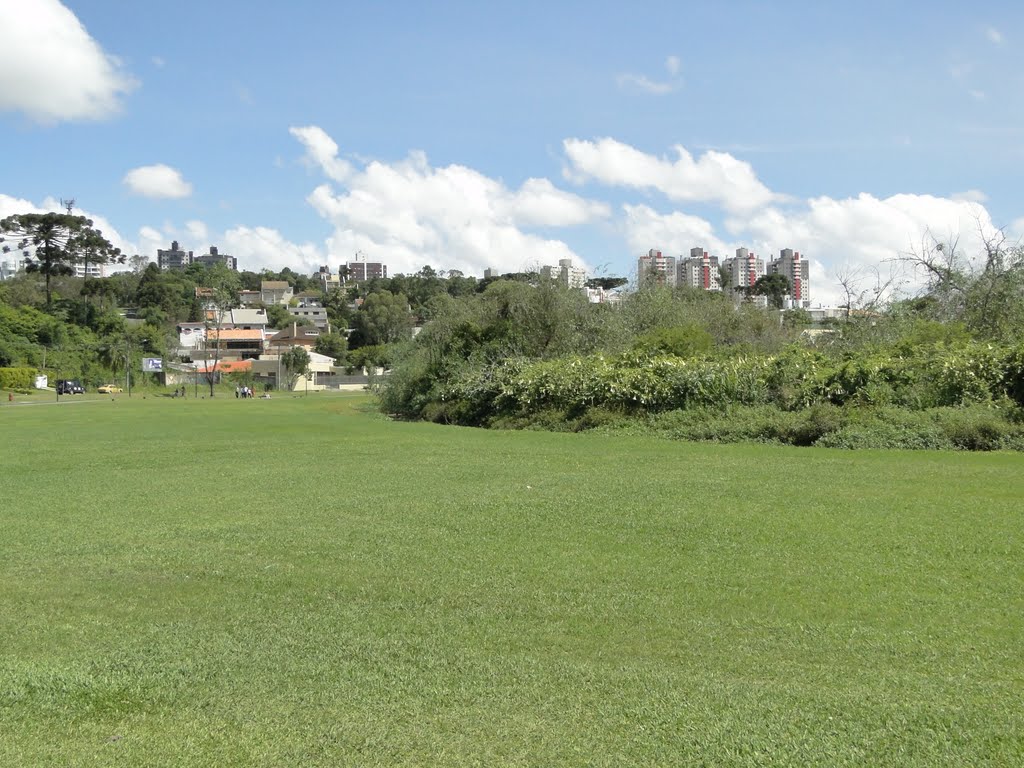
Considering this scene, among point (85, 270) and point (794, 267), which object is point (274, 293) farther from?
point (794, 267)

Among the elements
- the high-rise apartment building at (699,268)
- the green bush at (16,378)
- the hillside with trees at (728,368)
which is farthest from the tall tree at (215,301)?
the hillside with trees at (728,368)

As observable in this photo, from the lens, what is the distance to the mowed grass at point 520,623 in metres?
4.69

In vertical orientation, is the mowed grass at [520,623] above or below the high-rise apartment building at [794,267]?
below

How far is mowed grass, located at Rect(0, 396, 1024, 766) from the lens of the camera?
15.4 feet

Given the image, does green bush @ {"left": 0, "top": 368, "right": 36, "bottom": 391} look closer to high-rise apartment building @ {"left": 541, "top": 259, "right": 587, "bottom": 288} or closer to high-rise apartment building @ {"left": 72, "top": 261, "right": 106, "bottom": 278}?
high-rise apartment building @ {"left": 72, "top": 261, "right": 106, "bottom": 278}

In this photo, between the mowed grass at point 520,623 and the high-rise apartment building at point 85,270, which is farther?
the high-rise apartment building at point 85,270

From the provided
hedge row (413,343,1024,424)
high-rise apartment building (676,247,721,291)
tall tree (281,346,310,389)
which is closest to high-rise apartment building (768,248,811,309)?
high-rise apartment building (676,247,721,291)

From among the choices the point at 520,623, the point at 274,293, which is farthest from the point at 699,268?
the point at 520,623

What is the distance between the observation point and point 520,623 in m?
6.80

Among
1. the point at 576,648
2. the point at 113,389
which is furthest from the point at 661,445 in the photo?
the point at 113,389

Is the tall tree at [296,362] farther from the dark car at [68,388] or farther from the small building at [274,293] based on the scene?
the small building at [274,293]

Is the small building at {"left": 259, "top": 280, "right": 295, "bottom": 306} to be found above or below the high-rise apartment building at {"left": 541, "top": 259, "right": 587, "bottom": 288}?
above

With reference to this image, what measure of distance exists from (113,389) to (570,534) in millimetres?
86411

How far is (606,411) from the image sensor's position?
28.0 m
